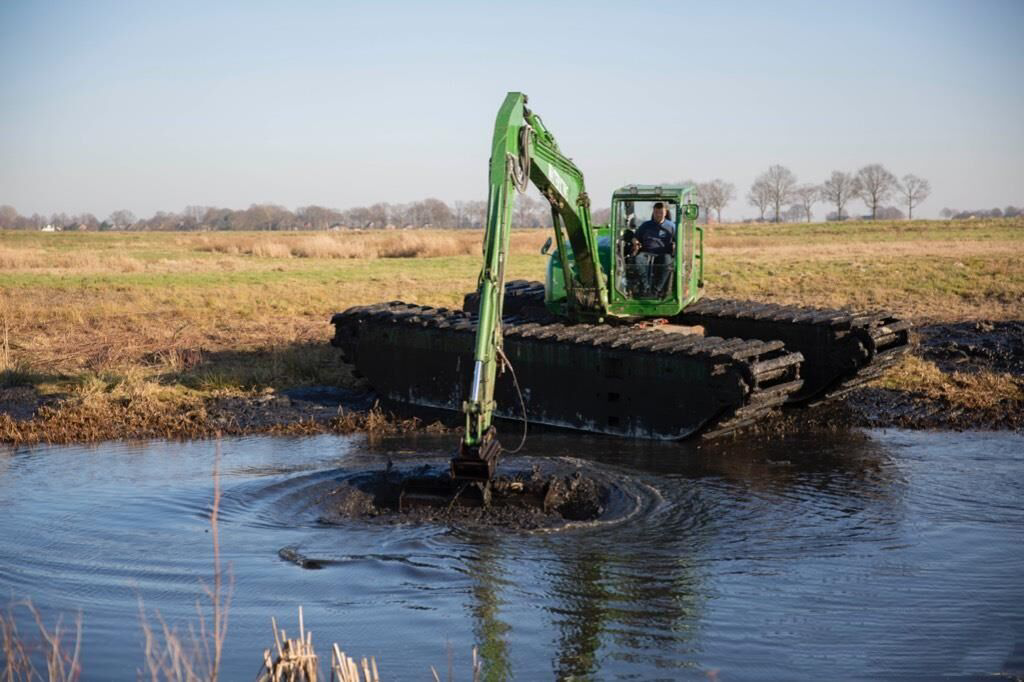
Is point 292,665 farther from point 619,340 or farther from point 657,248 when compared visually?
point 657,248

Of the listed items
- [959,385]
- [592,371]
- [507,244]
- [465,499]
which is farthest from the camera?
[959,385]

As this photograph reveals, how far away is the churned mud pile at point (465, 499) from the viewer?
33.8 ft

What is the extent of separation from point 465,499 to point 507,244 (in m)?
2.38

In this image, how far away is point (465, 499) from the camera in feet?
34.6

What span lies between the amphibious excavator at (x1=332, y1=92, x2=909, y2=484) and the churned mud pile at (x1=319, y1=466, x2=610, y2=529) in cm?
144

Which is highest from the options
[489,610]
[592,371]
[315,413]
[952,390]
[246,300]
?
[246,300]

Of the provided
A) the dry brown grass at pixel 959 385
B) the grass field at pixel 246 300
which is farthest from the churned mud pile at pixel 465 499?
the dry brown grass at pixel 959 385

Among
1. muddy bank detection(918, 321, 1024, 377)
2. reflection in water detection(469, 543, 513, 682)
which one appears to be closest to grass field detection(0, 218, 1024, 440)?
muddy bank detection(918, 321, 1024, 377)

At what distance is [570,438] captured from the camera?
14086 mm

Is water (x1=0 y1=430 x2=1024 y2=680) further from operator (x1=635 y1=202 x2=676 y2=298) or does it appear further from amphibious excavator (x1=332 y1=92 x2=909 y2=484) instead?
operator (x1=635 y1=202 x2=676 y2=298)

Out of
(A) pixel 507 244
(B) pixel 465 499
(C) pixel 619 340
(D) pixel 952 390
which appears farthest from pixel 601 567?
(D) pixel 952 390

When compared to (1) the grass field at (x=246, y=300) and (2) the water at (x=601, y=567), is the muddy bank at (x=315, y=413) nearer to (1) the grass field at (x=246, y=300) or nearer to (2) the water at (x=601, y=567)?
(1) the grass field at (x=246, y=300)

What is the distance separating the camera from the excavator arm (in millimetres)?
10008

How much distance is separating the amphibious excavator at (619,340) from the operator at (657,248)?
0.02 metres
